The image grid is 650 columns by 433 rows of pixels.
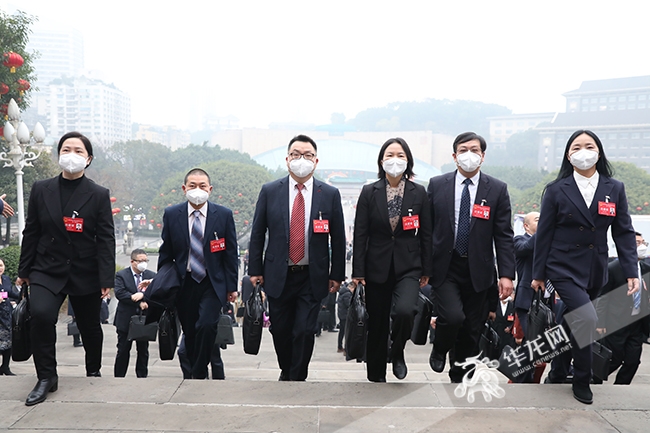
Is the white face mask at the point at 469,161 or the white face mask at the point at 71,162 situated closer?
the white face mask at the point at 71,162

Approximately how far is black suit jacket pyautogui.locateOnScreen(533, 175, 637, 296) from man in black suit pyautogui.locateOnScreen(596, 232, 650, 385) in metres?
1.15

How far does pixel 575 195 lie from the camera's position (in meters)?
4.14

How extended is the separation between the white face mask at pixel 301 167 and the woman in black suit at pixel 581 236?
5.51 ft

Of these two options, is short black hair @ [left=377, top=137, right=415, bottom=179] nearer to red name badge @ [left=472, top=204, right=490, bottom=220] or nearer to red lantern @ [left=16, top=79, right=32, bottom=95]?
red name badge @ [left=472, top=204, right=490, bottom=220]

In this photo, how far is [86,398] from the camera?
13.0 feet

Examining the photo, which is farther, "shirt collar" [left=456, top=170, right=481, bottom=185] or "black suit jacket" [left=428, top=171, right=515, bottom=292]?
"shirt collar" [left=456, top=170, right=481, bottom=185]

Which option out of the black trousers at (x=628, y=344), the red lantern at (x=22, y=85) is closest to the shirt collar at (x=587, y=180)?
the black trousers at (x=628, y=344)

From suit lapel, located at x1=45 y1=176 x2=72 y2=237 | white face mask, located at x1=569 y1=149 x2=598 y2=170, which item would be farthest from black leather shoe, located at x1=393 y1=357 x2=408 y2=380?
suit lapel, located at x1=45 y1=176 x2=72 y2=237

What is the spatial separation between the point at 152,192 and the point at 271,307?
207 feet

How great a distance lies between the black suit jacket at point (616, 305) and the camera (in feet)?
17.0

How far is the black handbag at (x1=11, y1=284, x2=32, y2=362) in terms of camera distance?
4094mm

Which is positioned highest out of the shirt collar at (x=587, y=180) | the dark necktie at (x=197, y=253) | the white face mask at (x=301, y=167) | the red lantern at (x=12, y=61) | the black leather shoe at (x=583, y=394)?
the red lantern at (x=12, y=61)

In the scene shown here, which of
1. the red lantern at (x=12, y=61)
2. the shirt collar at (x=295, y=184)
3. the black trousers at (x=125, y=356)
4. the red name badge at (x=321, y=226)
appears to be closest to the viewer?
the red name badge at (x=321, y=226)

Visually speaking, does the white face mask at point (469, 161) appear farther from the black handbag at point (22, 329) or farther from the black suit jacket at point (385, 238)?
the black handbag at point (22, 329)
